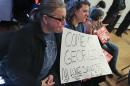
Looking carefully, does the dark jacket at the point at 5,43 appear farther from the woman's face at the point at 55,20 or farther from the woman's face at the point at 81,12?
the woman's face at the point at 81,12

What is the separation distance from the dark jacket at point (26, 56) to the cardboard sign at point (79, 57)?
1.47 ft

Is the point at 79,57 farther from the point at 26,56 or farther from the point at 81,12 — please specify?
the point at 26,56

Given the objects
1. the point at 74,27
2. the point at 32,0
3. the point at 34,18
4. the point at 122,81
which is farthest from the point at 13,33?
the point at 122,81

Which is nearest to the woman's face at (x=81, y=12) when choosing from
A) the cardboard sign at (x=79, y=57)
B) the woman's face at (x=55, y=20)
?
the cardboard sign at (x=79, y=57)

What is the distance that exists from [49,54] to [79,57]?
516 millimetres

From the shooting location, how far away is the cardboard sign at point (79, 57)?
7.43ft

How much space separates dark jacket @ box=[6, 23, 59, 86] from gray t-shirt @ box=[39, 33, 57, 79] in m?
0.07

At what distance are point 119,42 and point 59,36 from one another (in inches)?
135

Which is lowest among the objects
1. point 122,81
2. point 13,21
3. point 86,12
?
point 122,81

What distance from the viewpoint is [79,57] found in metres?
→ 2.40

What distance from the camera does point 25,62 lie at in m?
1.73

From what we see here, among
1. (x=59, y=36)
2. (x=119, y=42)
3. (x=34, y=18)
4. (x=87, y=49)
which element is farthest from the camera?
(x=119, y=42)

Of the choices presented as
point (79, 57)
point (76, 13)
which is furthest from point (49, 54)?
point (76, 13)

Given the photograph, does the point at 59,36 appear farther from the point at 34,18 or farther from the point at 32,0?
the point at 32,0
